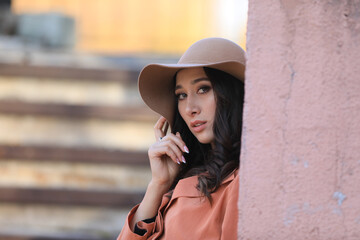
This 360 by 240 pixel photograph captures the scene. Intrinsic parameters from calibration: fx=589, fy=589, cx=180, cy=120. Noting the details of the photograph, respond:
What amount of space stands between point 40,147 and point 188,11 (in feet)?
8.32

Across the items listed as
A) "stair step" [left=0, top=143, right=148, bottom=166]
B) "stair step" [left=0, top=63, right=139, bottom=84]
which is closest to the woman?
"stair step" [left=0, top=143, right=148, bottom=166]

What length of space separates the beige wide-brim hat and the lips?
0.25m

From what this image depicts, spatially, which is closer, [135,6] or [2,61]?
[2,61]

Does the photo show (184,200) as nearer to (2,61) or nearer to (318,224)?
(318,224)

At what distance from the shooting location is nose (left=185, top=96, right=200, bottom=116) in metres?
2.56

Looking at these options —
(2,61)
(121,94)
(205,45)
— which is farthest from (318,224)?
(2,61)

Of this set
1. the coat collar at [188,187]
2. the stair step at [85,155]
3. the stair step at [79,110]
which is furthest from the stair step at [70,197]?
the coat collar at [188,187]

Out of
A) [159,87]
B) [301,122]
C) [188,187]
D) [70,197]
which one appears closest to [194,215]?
[188,187]

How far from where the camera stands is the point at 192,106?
2562 mm

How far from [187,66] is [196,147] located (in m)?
0.54

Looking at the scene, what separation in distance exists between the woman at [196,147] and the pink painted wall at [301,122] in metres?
0.53

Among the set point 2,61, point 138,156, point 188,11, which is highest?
point 188,11

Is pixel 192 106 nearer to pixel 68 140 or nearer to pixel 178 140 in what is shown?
pixel 178 140

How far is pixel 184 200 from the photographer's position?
8.09 feet
